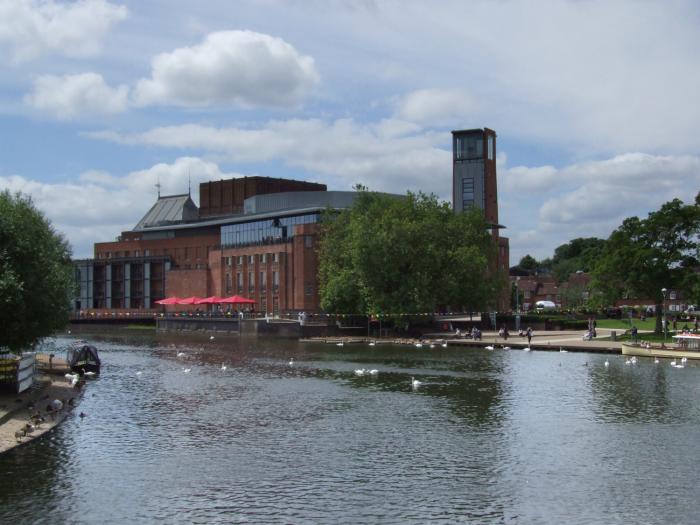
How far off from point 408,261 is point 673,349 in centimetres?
3460

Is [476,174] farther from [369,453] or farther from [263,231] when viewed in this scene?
[369,453]

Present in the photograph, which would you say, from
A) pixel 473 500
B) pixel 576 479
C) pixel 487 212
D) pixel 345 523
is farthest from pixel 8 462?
pixel 487 212

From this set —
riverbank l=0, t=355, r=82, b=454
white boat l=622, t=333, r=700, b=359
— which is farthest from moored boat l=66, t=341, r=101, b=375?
white boat l=622, t=333, r=700, b=359

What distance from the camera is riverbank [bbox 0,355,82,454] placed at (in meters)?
30.0

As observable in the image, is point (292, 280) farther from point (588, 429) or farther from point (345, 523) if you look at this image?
point (345, 523)

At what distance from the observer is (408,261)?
3634 inches

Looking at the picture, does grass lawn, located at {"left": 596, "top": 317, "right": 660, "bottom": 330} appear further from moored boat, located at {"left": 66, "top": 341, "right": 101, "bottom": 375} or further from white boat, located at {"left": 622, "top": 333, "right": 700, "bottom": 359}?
moored boat, located at {"left": 66, "top": 341, "right": 101, "bottom": 375}

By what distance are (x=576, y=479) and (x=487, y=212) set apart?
122255mm

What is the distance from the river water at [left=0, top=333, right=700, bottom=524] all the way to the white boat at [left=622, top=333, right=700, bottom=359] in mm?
12612

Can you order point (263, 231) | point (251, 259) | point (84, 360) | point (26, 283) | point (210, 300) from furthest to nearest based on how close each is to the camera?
point (251, 259) < point (263, 231) < point (210, 300) < point (84, 360) < point (26, 283)

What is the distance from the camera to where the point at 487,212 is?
144625mm

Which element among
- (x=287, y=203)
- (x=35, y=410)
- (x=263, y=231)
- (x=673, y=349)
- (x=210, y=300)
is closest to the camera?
(x=35, y=410)

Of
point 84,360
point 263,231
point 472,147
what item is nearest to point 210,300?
point 263,231

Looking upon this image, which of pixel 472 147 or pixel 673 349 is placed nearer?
pixel 673 349
